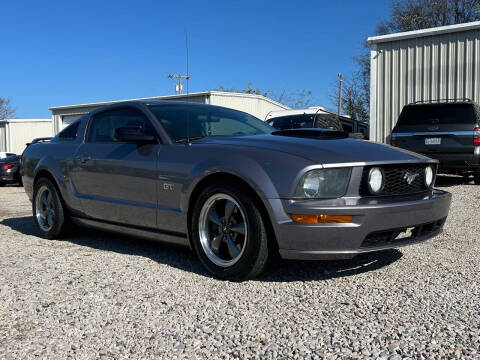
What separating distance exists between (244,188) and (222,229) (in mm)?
380

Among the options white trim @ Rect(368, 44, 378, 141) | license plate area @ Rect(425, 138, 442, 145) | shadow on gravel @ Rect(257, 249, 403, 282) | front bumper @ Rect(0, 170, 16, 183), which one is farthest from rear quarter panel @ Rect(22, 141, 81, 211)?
front bumper @ Rect(0, 170, 16, 183)

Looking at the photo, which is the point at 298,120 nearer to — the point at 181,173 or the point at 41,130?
the point at 181,173

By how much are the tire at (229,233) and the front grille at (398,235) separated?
0.69 m

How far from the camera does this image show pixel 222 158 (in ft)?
11.2

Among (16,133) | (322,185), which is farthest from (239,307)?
(16,133)

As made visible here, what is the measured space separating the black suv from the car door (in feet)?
19.7

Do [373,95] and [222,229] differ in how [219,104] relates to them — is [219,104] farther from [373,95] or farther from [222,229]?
[222,229]

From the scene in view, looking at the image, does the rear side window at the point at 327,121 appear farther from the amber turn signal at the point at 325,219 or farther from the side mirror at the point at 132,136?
the amber turn signal at the point at 325,219

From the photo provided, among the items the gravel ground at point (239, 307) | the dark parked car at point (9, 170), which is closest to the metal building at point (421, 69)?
the gravel ground at point (239, 307)

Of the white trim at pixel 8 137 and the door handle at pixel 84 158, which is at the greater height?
the white trim at pixel 8 137

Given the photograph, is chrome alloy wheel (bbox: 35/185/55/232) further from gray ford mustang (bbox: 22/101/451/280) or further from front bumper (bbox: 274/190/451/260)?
front bumper (bbox: 274/190/451/260)

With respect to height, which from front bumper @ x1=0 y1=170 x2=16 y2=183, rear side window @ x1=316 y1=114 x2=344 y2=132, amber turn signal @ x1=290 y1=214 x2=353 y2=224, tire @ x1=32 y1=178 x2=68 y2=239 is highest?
rear side window @ x1=316 y1=114 x2=344 y2=132

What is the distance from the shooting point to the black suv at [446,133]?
8469mm

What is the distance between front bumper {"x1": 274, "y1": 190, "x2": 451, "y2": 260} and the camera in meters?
3.02
